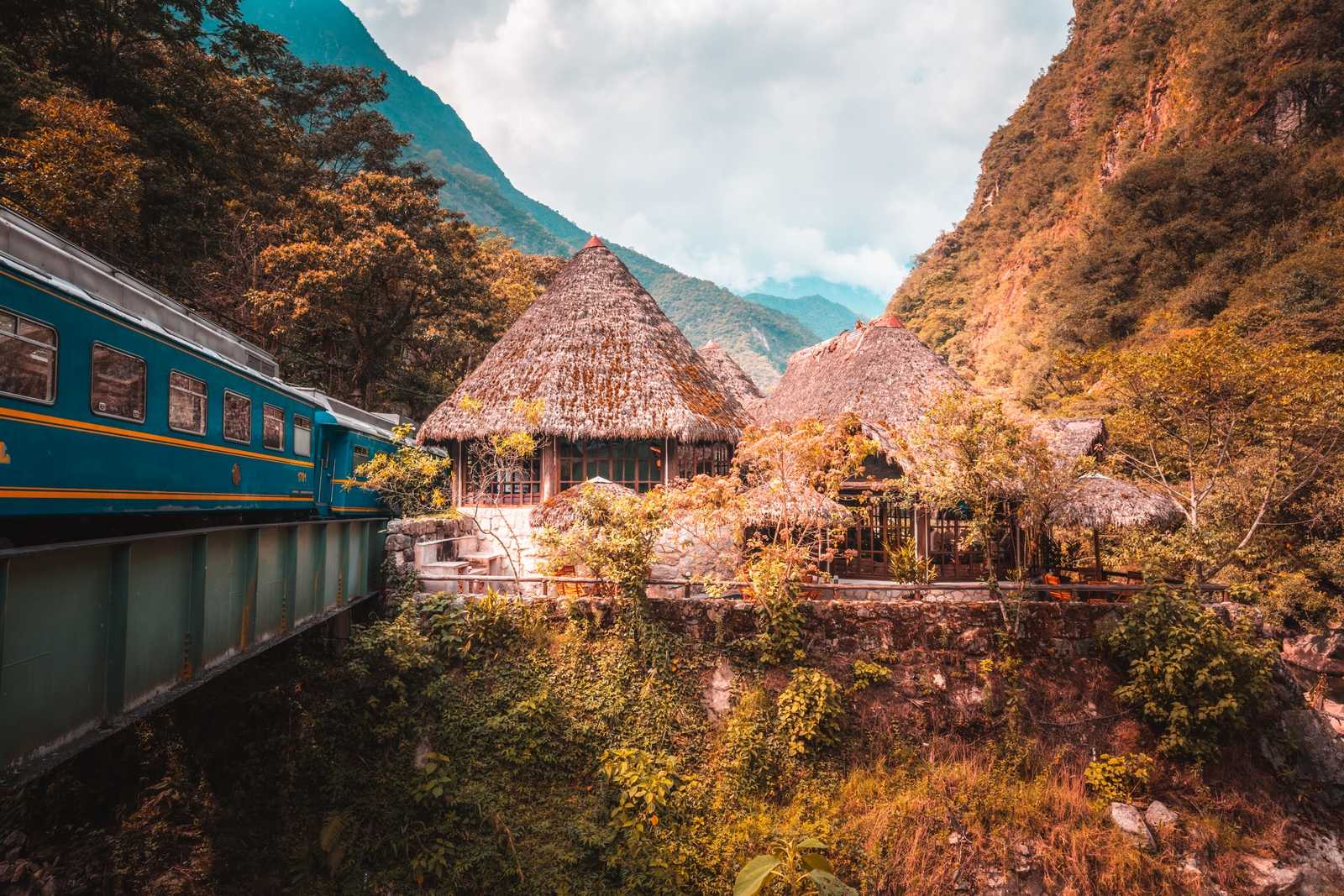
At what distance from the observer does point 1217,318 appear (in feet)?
71.6

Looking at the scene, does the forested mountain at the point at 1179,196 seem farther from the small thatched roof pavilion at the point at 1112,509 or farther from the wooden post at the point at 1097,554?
the wooden post at the point at 1097,554

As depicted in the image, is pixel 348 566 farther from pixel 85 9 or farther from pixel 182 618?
pixel 85 9

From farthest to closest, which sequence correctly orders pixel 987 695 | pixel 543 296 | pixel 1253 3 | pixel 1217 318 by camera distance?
pixel 1253 3, pixel 1217 318, pixel 543 296, pixel 987 695

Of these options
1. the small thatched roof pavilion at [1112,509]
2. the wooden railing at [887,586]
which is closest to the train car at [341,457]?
the wooden railing at [887,586]

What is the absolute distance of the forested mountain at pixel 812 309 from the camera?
525ft

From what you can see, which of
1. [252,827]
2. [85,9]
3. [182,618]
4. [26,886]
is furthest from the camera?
[85,9]

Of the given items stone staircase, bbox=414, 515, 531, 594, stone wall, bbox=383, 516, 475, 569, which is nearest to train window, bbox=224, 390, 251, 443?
stone wall, bbox=383, 516, 475, 569

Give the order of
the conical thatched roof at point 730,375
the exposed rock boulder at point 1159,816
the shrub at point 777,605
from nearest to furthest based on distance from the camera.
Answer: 1. the exposed rock boulder at point 1159,816
2. the shrub at point 777,605
3. the conical thatched roof at point 730,375

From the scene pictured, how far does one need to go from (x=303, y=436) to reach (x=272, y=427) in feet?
3.79

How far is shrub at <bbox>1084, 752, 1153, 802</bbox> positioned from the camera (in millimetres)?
8844

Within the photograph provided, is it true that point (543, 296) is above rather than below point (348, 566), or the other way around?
above

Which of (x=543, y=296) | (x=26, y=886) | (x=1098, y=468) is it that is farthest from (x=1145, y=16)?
(x=26, y=886)

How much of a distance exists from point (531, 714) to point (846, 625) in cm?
537

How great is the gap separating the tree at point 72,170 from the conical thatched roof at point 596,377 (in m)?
7.60
